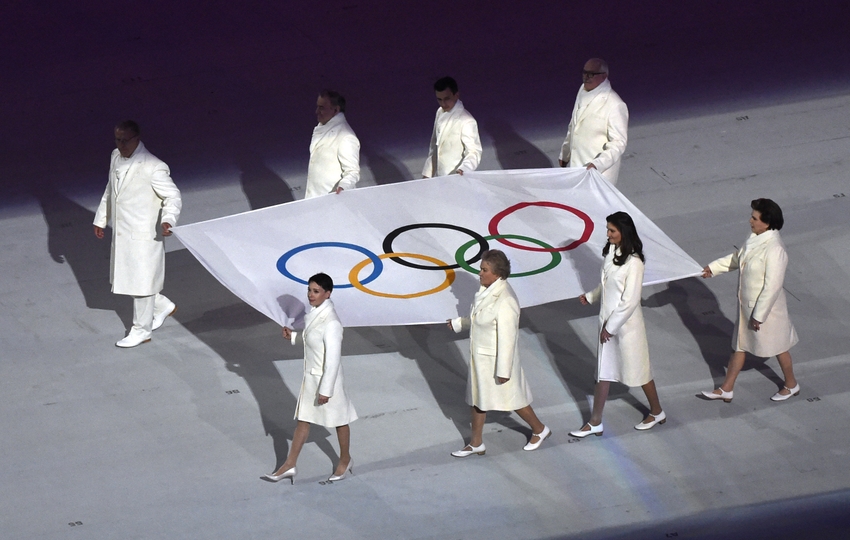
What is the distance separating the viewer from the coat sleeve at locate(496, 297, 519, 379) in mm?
6570

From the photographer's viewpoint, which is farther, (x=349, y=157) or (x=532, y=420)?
(x=349, y=157)

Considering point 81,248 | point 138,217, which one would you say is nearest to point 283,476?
point 138,217

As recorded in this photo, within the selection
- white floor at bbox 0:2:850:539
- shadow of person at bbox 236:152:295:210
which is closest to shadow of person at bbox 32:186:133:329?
white floor at bbox 0:2:850:539

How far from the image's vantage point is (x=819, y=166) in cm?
1051

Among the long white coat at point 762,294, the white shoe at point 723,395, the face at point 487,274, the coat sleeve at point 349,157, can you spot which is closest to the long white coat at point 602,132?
the long white coat at point 762,294

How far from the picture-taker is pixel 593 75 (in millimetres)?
8547

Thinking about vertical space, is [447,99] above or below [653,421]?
above

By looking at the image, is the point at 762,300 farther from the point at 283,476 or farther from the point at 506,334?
the point at 283,476

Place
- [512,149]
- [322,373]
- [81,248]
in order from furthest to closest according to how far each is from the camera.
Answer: [512,149] → [81,248] → [322,373]

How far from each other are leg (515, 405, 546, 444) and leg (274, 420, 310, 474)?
1259mm

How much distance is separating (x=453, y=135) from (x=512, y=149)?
2390 mm

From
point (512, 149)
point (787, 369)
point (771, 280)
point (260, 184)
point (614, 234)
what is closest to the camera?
point (614, 234)

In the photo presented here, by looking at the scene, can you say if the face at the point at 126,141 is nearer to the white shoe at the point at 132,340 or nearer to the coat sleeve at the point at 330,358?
the white shoe at the point at 132,340

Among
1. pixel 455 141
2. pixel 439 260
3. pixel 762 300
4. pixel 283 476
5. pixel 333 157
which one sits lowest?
pixel 283 476
